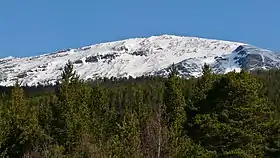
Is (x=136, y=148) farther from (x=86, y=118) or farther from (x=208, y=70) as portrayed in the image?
(x=208, y=70)

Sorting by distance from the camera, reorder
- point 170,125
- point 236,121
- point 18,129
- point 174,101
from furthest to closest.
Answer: point 174,101 → point 18,129 → point 170,125 → point 236,121

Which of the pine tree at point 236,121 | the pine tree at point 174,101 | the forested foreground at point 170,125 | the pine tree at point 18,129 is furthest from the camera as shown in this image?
the pine tree at point 174,101

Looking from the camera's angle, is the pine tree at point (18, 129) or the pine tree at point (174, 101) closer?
the pine tree at point (18, 129)

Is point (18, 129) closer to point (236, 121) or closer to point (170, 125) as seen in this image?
point (170, 125)

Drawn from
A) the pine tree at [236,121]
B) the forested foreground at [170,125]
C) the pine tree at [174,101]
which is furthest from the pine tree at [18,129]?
the pine tree at [236,121]

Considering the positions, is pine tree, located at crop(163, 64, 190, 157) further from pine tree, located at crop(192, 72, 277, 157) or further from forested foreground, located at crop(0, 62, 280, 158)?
pine tree, located at crop(192, 72, 277, 157)

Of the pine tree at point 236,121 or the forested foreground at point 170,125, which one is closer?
the forested foreground at point 170,125

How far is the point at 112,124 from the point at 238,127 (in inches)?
1228

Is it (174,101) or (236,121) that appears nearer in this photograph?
(236,121)

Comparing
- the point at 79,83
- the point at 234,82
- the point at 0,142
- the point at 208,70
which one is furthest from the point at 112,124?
the point at 234,82

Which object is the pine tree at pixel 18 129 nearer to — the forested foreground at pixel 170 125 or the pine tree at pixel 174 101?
the forested foreground at pixel 170 125

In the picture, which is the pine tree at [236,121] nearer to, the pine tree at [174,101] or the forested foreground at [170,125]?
the forested foreground at [170,125]

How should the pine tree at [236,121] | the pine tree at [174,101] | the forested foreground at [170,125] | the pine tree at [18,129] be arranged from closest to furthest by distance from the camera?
the forested foreground at [170,125], the pine tree at [236,121], the pine tree at [18,129], the pine tree at [174,101]

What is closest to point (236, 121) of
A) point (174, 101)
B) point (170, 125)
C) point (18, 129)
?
point (170, 125)
